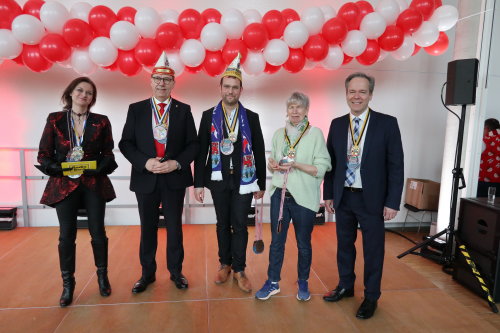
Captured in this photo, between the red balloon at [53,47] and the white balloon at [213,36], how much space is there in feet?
4.18

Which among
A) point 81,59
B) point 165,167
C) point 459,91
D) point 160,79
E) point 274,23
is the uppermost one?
point 274,23

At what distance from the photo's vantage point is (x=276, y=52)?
10.1 ft

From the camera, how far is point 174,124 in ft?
7.36

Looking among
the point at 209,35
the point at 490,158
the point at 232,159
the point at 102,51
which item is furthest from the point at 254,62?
the point at 490,158

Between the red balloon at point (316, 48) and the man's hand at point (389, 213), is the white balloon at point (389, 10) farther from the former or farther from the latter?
the man's hand at point (389, 213)

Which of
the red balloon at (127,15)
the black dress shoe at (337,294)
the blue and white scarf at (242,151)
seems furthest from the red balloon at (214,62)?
the black dress shoe at (337,294)

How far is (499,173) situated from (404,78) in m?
1.69

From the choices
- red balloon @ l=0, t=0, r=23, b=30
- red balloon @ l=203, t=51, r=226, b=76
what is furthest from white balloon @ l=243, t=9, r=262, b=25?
red balloon @ l=0, t=0, r=23, b=30

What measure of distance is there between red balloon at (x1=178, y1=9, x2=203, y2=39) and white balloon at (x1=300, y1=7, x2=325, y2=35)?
3.43 ft

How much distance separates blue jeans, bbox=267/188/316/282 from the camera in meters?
2.14

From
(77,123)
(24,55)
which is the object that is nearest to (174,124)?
(77,123)

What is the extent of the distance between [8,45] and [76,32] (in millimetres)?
592

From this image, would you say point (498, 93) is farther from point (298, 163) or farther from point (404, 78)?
point (298, 163)

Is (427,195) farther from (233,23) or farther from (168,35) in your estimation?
(168,35)
